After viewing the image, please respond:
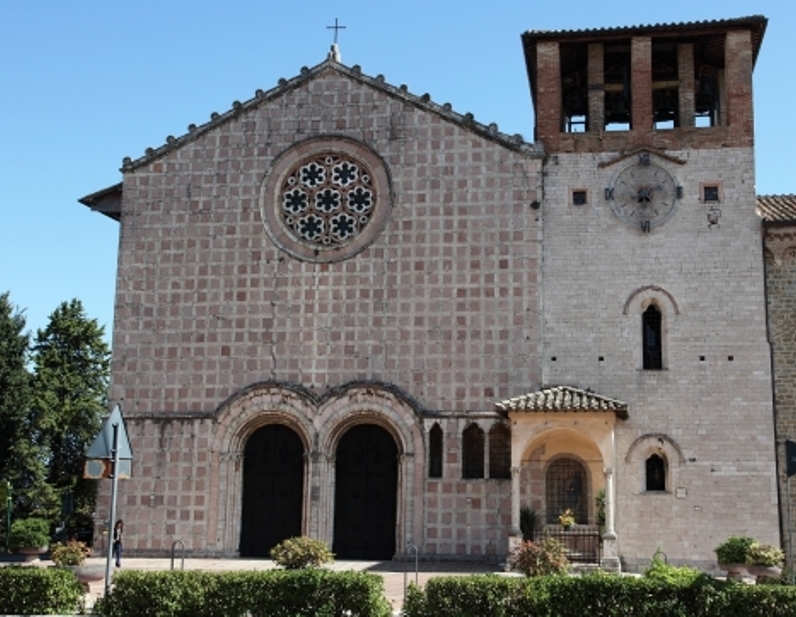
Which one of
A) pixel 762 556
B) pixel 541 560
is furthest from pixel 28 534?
pixel 762 556

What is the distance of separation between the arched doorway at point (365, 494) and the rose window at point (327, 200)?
638cm

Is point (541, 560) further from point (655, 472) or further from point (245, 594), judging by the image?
point (655, 472)

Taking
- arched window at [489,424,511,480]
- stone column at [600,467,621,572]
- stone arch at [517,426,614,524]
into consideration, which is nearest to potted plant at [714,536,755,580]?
stone column at [600,467,621,572]

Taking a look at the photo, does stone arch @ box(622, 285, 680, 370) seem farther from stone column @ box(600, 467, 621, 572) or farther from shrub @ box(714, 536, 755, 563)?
shrub @ box(714, 536, 755, 563)

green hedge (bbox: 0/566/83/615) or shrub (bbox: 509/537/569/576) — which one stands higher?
shrub (bbox: 509/537/569/576)

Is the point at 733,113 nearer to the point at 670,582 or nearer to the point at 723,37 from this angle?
the point at 723,37

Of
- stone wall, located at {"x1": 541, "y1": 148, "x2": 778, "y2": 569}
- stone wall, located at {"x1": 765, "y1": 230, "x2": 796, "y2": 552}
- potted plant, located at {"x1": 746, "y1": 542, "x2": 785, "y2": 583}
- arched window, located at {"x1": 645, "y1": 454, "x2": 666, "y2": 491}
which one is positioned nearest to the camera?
potted plant, located at {"x1": 746, "y1": 542, "x2": 785, "y2": 583}

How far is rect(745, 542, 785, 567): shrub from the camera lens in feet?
77.9

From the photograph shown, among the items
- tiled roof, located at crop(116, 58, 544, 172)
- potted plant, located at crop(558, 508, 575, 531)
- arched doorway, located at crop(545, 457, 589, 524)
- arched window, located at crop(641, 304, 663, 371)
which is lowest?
potted plant, located at crop(558, 508, 575, 531)

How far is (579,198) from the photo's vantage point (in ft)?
110

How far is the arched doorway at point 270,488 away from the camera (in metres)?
33.1

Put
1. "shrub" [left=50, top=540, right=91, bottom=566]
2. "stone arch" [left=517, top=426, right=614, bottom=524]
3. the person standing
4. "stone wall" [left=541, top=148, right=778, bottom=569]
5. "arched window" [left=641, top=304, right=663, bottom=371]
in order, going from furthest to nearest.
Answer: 1. "arched window" [left=641, top=304, right=663, bottom=371]
2. "stone arch" [left=517, top=426, right=614, bottom=524]
3. the person standing
4. "stone wall" [left=541, top=148, right=778, bottom=569]
5. "shrub" [left=50, top=540, right=91, bottom=566]

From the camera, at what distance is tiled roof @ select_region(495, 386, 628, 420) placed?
98.2 feet

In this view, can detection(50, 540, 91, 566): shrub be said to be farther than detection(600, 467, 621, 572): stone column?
No
